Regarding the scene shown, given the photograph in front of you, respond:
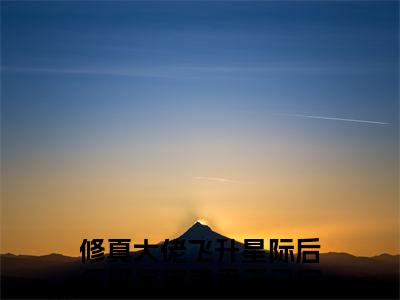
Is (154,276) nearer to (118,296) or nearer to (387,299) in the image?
(118,296)

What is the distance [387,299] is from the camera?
271 feet

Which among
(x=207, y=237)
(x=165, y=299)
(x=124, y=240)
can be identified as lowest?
(x=165, y=299)

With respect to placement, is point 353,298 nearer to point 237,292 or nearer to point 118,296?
point 237,292

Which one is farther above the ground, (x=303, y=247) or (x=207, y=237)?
(x=207, y=237)

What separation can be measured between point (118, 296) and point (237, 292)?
1691cm

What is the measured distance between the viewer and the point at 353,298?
91375 mm

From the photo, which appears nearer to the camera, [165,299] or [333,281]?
[165,299]

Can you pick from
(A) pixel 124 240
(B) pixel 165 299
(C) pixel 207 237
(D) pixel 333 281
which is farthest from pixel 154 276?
(C) pixel 207 237

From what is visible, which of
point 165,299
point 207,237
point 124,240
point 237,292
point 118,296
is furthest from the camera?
point 207,237

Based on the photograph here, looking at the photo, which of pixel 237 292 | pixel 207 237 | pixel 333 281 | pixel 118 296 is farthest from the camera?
pixel 207 237

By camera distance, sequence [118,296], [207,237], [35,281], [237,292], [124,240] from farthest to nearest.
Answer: [207,237], [35,281], [237,292], [118,296], [124,240]

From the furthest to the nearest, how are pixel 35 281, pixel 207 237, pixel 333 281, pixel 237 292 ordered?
pixel 207 237
pixel 35 281
pixel 333 281
pixel 237 292

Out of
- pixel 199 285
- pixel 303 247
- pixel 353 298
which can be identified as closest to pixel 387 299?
pixel 353 298

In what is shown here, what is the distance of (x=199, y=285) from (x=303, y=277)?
43.7 ft
